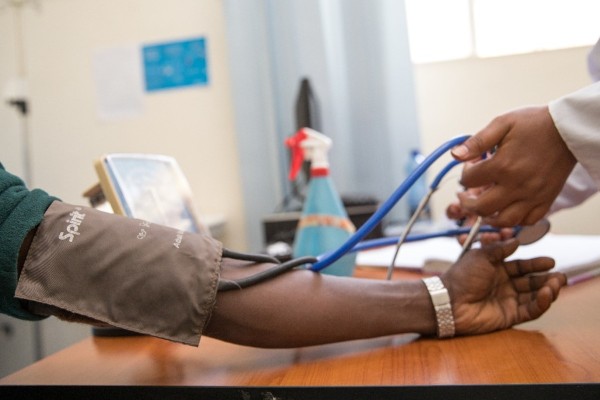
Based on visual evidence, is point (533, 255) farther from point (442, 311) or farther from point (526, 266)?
point (442, 311)

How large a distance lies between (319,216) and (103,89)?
1.55m

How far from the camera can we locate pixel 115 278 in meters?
0.51

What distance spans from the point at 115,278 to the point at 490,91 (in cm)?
163

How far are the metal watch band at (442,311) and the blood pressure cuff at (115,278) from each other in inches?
9.6

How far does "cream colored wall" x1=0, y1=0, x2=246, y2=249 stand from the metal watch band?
1.52m

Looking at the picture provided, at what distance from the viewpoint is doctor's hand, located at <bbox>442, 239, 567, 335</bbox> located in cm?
60

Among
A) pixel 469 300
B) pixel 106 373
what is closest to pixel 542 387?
pixel 469 300

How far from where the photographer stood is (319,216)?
970 mm

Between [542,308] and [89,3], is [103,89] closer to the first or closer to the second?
[89,3]

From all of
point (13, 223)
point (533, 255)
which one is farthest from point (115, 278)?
point (533, 255)

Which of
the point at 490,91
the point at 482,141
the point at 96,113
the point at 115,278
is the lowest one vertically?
the point at 115,278

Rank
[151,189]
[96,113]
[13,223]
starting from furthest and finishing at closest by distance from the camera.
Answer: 1. [96,113]
2. [151,189]
3. [13,223]

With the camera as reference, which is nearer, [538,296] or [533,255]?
[538,296]

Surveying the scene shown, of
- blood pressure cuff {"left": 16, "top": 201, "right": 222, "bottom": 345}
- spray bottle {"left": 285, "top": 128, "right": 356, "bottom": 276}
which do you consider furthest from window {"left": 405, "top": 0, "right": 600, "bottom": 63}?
blood pressure cuff {"left": 16, "top": 201, "right": 222, "bottom": 345}
